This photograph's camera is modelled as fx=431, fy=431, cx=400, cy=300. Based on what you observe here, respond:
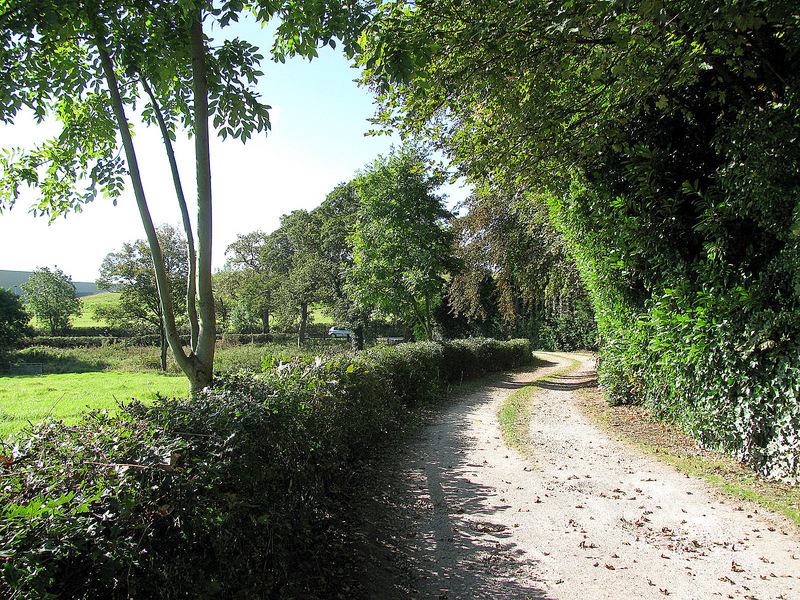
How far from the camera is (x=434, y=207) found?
1644cm

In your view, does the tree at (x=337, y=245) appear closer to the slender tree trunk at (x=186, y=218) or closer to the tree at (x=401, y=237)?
the tree at (x=401, y=237)

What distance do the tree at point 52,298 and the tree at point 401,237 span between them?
2891cm

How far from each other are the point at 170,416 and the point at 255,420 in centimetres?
55

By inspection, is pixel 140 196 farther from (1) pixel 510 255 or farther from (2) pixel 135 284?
(2) pixel 135 284

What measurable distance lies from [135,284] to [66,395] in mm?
11568

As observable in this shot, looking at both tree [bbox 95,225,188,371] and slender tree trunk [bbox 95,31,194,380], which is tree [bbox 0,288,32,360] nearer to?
tree [bbox 95,225,188,371]

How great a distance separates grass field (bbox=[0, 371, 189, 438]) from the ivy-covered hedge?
5.70 metres

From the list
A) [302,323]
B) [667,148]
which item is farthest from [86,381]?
[302,323]

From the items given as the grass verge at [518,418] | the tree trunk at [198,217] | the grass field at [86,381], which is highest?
the tree trunk at [198,217]

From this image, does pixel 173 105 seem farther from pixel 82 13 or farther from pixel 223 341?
pixel 223 341

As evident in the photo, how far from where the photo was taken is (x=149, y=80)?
4.05 metres

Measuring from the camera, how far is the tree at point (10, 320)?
22.6 metres

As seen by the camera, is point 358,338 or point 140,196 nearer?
point 140,196

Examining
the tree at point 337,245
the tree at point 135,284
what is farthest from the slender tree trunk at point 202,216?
the tree at point 337,245
